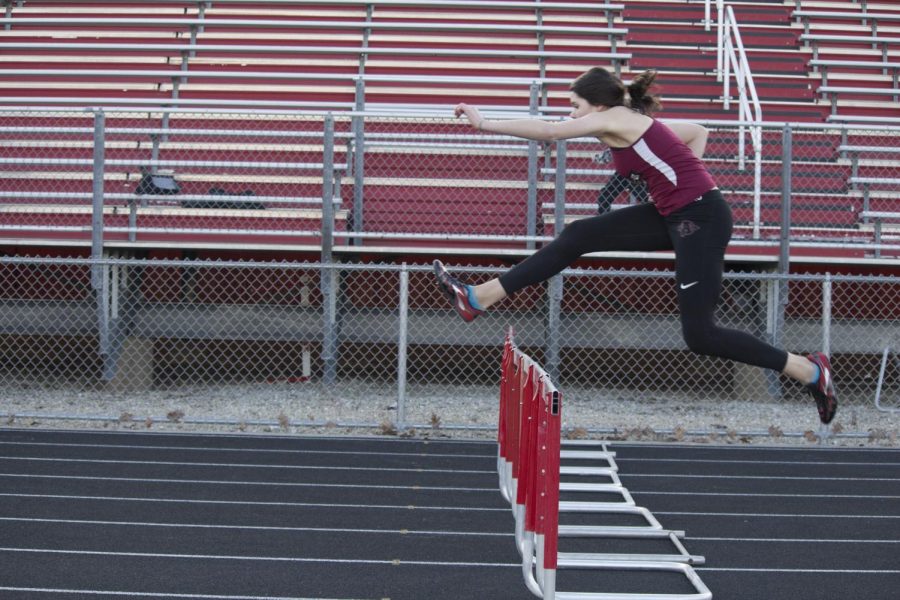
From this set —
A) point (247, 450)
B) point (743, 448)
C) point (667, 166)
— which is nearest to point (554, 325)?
point (743, 448)

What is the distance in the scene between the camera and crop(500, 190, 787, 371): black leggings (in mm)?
4012

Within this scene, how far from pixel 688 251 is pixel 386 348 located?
6804 mm

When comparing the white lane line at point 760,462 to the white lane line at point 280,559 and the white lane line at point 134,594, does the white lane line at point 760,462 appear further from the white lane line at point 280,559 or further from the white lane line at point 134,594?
the white lane line at point 134,594

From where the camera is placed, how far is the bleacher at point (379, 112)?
9.81 metres

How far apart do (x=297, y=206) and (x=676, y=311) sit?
12.1 feet

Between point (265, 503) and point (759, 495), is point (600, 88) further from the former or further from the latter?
point (759, 495)

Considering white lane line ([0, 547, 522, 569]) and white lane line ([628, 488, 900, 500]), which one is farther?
white lane line ([628, 488, 900, 500])

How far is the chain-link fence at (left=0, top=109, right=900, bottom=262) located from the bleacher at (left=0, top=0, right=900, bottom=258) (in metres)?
0.03

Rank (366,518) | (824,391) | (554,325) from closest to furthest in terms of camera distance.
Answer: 1. (824,391)
2. (366,518)
3. (554,325)

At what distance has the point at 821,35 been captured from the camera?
44.9 feet

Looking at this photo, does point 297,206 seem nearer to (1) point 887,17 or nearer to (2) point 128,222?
(2) point 128,222

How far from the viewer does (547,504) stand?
128 inches

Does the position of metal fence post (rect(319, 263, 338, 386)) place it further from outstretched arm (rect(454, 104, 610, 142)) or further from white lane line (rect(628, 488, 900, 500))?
outstretched arm (rect(454, 104, 610, 142))

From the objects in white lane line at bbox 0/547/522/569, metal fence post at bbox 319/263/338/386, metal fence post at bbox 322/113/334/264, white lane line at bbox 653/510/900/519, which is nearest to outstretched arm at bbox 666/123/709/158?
white lane line at bbox 0/547/522/569
